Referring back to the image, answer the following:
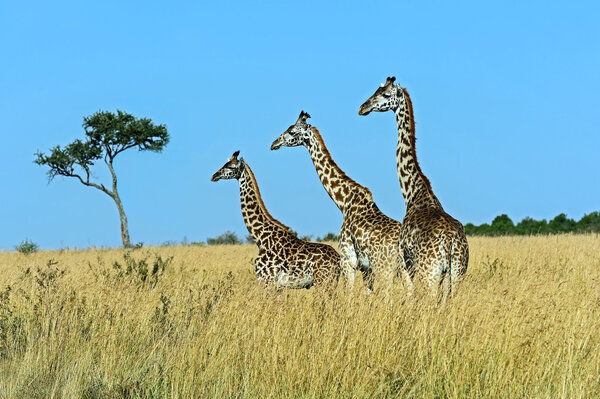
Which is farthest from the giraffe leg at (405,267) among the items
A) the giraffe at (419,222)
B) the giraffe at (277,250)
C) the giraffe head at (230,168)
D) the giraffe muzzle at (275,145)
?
the giraffe head at (230,168)

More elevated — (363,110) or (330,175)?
(363,110)

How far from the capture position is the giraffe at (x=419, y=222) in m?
7.53

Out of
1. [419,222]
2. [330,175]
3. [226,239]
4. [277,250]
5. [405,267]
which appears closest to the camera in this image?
[419,222]

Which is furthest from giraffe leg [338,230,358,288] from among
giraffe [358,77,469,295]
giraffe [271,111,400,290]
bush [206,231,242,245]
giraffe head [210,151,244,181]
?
bush [206,231,242,245]

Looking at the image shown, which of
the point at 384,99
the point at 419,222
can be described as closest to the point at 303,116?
the point at 384,99

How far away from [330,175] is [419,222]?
2.56 meters

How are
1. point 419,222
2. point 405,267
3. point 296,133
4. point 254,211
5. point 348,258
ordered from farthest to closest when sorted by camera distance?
point 254,211 → point 296,133 → point 348,258 → point 405,267 → point 419,222

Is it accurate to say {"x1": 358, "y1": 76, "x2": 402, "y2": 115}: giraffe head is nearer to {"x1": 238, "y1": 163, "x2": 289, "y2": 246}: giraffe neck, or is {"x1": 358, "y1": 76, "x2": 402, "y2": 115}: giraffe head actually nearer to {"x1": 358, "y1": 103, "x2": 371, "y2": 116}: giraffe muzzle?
{"x1": 358, "y1": 103, "x2": 371, "y2": 116}: giraffe muzzle

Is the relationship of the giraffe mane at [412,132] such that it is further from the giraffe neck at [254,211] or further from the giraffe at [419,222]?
the giraffe neck at [254,211]

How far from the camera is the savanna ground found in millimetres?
5602

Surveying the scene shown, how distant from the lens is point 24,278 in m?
10.9

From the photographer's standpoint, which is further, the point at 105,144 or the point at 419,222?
the point at 105,144

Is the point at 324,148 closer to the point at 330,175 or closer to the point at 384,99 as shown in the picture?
the point at 330,175

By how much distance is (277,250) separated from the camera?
1006cm
